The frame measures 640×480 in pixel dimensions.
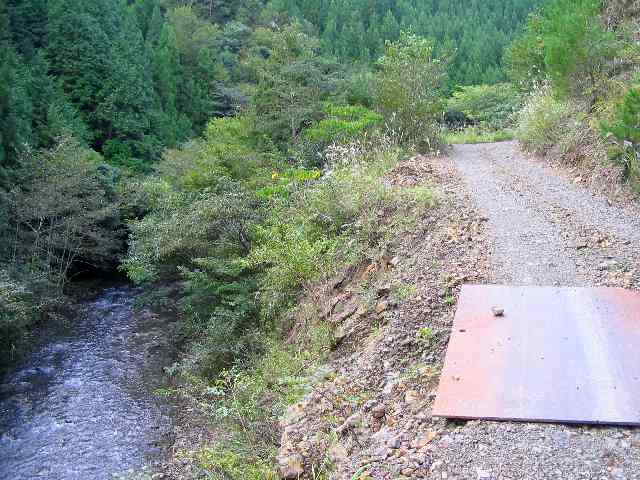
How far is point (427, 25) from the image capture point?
1710 inches

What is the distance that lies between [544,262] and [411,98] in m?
7.58

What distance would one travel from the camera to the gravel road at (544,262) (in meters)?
2.96

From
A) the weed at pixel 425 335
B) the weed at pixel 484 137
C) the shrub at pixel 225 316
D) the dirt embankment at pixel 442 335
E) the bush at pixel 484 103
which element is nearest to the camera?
the dirt embankment at pixel 442 335

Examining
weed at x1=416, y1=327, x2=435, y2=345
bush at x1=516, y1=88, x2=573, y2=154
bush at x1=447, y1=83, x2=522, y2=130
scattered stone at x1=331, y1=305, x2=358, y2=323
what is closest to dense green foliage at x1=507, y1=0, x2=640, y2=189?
bush at x1=516, y1=88, x2=573, y2=154

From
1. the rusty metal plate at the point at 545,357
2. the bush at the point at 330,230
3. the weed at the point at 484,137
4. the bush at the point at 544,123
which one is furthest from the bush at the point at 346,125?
the rusty metal plate at the point at 545,357

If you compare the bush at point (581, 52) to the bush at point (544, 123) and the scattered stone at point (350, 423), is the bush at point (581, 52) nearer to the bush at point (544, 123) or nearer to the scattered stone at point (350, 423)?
the bush at point (544, 123)

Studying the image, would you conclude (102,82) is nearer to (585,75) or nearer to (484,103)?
(484,103)

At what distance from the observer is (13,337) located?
12516 millimetres

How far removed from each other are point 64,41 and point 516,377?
2834cm

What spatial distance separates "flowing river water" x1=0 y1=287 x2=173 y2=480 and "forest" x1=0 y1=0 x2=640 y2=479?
770 millimetres

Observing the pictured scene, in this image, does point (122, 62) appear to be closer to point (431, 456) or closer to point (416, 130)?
point (416, 130)

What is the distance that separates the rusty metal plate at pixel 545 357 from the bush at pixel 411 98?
294 inches

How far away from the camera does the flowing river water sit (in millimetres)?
8453

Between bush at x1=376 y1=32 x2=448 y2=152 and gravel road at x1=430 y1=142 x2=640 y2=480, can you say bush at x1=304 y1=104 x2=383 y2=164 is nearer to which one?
bush at x1=376 y1=32 x2=448 y2=152
